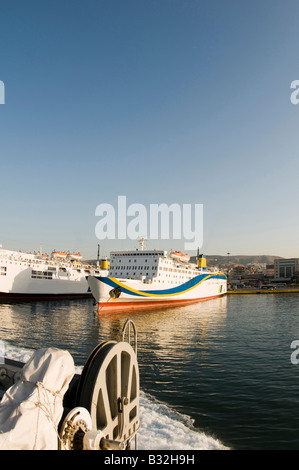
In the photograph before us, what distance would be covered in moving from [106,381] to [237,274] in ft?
642

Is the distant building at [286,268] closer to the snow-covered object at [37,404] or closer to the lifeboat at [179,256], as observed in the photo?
the lifeboat at [179,256]

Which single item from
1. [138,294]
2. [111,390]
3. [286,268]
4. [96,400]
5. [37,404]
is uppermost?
[37,404]

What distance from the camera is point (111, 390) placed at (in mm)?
5738

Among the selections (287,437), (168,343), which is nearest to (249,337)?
(168,343)

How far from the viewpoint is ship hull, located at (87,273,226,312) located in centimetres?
3659

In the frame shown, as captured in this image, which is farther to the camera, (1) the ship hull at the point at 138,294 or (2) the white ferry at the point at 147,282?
(2) the white ferry at the point at 147,282

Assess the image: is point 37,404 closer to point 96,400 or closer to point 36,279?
point 96,400

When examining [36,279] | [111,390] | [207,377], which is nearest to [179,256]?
[36,279]

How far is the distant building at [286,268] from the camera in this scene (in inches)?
6821

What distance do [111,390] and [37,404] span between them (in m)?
2.14

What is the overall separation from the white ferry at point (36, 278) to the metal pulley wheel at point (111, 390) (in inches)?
1877

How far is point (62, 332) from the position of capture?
23344 mm

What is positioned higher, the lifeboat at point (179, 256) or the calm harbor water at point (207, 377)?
the lifeboat at point (179, 256)

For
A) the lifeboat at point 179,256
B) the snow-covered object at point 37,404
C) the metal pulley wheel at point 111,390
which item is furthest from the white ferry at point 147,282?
the snow-covered object at point 37,404
